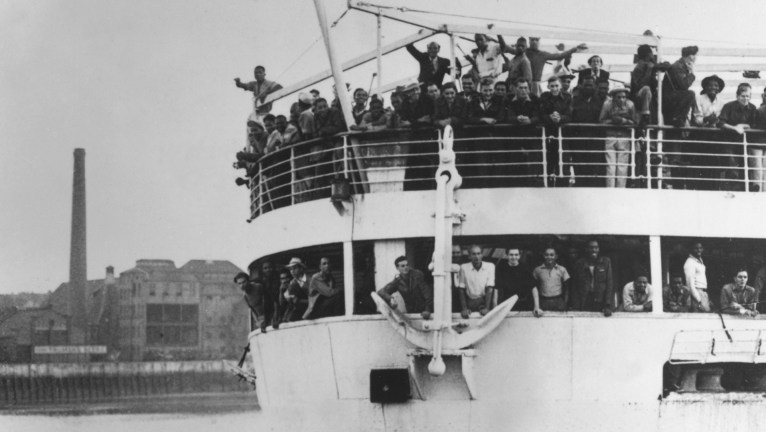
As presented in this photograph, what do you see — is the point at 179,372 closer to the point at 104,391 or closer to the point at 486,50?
the point at 104,391

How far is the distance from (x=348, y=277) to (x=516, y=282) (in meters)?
1.96

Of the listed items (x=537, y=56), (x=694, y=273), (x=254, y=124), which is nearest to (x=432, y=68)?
(x=537, y=56)

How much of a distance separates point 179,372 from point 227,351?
434 cm

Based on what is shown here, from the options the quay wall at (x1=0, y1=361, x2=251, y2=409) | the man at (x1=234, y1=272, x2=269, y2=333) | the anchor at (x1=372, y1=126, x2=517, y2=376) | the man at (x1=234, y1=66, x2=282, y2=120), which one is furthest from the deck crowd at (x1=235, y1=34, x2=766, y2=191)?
the quay wall at (x1=0, y1=361, x2=251, y2=409)

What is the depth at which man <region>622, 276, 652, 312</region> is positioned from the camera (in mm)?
13508

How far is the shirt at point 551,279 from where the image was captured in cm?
1340

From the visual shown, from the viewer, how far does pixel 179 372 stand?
62406 millimetres

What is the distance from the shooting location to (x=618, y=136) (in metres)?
14.1

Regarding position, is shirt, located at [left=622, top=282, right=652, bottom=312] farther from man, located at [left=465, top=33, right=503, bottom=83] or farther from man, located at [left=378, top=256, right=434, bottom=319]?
man, located at [left=465, top=33, right=503, bottom=83]

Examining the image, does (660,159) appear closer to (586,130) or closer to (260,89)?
(586,130)

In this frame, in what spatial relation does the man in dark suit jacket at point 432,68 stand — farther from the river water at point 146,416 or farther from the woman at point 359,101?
the river water at point 146,416

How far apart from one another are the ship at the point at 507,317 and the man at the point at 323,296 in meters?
0.17

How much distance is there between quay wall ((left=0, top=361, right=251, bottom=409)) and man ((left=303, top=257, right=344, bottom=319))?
43.4m

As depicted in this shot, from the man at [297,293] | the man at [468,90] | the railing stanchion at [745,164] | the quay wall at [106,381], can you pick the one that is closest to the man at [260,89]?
the man at [297,293]
